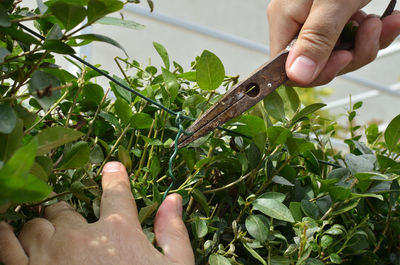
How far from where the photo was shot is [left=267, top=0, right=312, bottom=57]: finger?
0.77 meters

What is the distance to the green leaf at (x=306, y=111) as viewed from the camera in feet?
1.86

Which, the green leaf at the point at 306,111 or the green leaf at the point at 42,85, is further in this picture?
the green leaf at the point at 306,111

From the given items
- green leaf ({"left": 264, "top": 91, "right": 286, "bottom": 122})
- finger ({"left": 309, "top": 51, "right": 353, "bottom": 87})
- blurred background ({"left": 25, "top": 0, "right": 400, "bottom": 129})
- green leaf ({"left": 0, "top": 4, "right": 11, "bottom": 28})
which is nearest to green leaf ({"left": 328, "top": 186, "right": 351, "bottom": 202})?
green leaf ({"left": 264, "top": 91, "right": 286, "bottom": 122})

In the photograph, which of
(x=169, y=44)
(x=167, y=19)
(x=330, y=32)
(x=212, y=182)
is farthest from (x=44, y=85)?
(x=169, y=44)

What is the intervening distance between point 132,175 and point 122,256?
15 cm

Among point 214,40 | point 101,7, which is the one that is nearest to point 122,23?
point 101,7

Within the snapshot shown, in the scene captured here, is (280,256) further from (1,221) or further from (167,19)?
(167,19)

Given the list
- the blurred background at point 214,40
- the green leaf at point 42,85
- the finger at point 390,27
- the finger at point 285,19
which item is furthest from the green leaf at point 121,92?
the blurred background at point 214,40

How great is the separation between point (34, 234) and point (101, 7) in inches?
8.6

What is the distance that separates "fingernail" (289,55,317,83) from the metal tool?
0.05ft

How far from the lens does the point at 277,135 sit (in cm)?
56

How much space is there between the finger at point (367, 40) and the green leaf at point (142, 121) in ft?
1.31

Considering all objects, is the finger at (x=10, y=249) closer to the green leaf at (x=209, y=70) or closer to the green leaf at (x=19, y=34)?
the green leaf at (x=19, y=34)

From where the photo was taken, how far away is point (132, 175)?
566 millimetres
